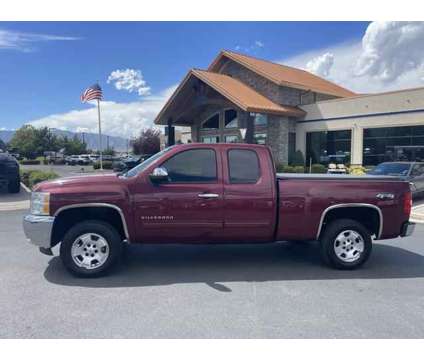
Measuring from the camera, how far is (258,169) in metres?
5.05

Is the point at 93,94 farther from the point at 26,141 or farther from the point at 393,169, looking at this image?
the point at 26,141

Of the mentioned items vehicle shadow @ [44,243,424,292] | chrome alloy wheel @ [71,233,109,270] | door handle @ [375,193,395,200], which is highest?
door handle @ [375,193,395,200]

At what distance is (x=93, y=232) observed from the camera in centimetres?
470

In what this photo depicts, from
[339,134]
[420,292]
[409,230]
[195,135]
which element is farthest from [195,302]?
[195,135]

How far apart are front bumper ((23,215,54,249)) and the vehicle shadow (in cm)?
54

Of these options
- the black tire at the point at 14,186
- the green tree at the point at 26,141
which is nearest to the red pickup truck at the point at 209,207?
the black tire at the point at 14,186

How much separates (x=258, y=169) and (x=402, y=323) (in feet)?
8.29

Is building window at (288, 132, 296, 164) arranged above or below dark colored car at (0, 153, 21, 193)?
above

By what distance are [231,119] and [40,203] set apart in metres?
23.2

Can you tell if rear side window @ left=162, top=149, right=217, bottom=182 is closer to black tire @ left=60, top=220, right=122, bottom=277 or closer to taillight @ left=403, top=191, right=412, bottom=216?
black tire @ left=60, top=220, right=122, bottom=277

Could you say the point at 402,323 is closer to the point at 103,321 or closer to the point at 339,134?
the point at 103,321

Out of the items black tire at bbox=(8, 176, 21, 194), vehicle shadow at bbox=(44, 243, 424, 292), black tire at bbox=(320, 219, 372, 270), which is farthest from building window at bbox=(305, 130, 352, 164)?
black tire at bbox=(320, 219, 372, 270)

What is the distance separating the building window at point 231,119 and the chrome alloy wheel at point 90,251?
73.5 feet

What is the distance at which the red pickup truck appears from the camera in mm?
4684
